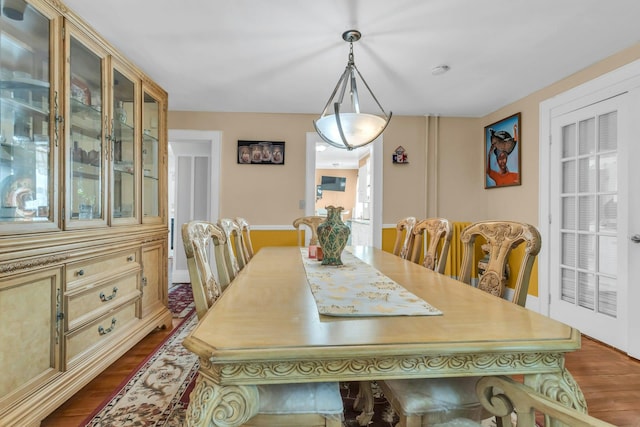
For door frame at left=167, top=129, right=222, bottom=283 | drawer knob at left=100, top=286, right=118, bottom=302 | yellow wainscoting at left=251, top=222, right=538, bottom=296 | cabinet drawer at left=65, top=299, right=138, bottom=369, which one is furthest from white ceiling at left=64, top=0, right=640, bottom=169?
cabinet drawer at left=65, top=299, right=138, bottom=369

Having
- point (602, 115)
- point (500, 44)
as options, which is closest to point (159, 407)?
point (500, 44)

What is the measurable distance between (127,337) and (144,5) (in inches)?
83.2

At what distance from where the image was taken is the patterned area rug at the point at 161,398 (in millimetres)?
1599

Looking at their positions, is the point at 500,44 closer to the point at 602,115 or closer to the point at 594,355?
the point at 602,115

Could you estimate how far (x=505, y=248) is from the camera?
4.60 feet

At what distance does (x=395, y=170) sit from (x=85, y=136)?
126 inches

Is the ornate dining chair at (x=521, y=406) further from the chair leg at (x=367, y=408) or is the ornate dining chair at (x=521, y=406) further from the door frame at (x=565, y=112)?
the door frame at (x=565, y=112)

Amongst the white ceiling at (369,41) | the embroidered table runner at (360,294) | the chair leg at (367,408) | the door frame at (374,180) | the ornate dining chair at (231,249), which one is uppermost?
the white ceiling at (369,41)

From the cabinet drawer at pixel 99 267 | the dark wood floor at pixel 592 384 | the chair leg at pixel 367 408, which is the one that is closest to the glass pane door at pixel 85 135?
the cabinet drawer at pixel 99 267

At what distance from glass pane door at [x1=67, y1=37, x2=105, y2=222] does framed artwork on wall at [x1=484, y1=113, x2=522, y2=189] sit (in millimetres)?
3820

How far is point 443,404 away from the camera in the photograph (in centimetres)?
99

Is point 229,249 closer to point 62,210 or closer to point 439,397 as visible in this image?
point 62,210

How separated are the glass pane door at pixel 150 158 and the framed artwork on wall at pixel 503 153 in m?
3.62

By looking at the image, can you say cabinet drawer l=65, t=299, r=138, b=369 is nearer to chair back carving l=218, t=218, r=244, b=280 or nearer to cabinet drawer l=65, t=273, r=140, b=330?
cabinet drawer l=65, t=273, r=140, b=330
